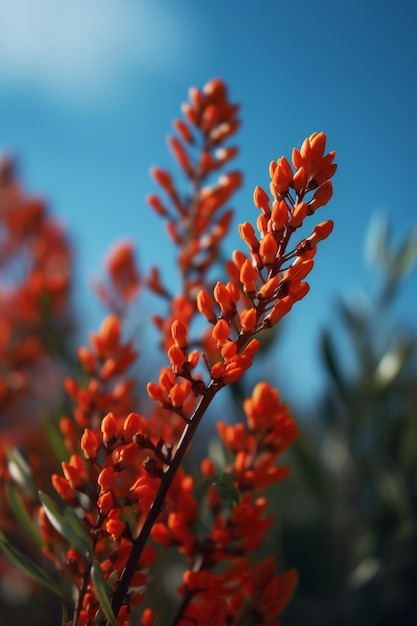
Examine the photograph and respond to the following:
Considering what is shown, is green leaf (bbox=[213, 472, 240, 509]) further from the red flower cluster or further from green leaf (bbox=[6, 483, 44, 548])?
green leaf (bbox=[6, 483, 44, 548])

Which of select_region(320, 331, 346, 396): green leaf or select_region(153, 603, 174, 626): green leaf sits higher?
select_region(320, 331, 346, 396): green leaf

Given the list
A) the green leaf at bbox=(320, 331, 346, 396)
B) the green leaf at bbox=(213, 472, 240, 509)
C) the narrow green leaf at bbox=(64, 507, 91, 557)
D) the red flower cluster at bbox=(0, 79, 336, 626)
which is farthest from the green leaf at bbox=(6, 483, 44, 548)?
the green leaf at bbox=(320, 331, 346, 396)

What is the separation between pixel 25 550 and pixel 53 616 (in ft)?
0.78

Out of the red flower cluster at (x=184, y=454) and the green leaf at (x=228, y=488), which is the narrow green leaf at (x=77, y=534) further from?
the green leaf at (x=228, y=488)

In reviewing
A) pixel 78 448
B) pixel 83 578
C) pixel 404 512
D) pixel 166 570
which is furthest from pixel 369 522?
pixel 83 578

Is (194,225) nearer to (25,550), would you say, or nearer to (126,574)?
(126,574)

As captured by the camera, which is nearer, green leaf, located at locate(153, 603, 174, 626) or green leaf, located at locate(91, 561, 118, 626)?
green leaf, located at locate(91, 561, 118, 626)

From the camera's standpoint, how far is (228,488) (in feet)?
2.92

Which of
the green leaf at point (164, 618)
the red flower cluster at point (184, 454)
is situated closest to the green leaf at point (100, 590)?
the red flower cluster at point (184, 454)

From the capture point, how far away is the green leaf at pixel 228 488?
2.87ft

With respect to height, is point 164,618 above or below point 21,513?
below

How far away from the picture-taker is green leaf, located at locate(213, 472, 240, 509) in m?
0.88

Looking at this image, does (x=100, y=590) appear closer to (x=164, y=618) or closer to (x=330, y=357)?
(x=164, y=618)

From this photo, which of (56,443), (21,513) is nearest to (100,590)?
(21,513)
